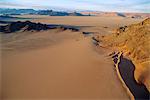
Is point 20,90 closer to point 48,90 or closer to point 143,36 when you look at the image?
point 48,90

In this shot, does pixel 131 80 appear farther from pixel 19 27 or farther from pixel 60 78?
pixel 19 27

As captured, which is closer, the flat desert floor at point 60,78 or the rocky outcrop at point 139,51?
the flat desert floor at point 60,78

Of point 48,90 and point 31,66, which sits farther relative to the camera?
point 31,66

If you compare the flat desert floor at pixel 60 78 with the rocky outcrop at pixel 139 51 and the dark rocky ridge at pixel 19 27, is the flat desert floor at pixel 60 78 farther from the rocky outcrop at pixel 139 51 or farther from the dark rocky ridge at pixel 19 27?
the dark rocky ridge at pixel 19 27

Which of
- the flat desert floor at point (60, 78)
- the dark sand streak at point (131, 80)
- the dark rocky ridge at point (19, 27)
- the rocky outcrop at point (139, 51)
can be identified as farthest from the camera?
the dark rocky ridge at point (19, 27)

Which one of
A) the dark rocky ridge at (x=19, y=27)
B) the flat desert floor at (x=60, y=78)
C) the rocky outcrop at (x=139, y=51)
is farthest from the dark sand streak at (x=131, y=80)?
the dark rocky ridge at (x=19, y=27)

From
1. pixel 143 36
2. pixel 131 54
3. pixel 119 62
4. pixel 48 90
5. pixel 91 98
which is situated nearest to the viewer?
pixel 91 98

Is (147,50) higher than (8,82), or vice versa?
(147,50)

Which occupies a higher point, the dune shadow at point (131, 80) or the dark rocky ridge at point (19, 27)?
the dune shadow at point (131, 80)

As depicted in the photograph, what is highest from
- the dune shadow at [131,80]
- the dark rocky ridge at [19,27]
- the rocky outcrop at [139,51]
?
the rocky outcrop at [139,51]

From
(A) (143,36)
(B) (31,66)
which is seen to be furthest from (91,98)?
(A) (143,36)
